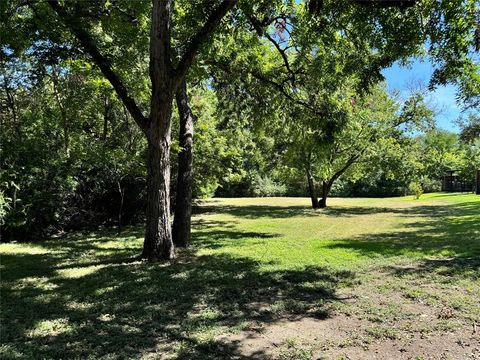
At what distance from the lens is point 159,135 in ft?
25.1

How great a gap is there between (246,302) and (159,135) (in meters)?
3.69

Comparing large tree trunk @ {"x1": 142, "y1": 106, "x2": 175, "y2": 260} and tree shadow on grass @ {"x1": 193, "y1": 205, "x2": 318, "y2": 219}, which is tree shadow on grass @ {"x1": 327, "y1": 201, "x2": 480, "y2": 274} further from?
tree shadow on grass @ {"x1": 193, "y1": 205, "x2": 318, "y2": 219}

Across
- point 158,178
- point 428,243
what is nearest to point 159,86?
point 158,178

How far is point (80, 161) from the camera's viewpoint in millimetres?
12695

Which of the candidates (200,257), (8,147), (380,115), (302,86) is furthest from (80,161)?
(380,115)

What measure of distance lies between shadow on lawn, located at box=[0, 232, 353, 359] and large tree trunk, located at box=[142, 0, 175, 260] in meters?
0.53

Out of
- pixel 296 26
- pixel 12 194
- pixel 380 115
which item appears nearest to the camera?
pixel 296 26

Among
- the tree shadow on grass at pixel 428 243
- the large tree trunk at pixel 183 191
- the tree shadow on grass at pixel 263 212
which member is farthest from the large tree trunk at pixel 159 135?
the tree shadow on grass at pixel 263 212

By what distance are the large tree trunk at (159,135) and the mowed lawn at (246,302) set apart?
1.73 feet

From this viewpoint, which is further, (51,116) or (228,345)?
(51,116)

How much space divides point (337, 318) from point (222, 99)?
888cm

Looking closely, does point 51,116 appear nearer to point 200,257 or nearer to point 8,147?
point 8,147

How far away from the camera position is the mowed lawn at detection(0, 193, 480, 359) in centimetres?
394

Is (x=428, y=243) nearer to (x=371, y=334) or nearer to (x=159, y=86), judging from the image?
(x=371, y=334)
